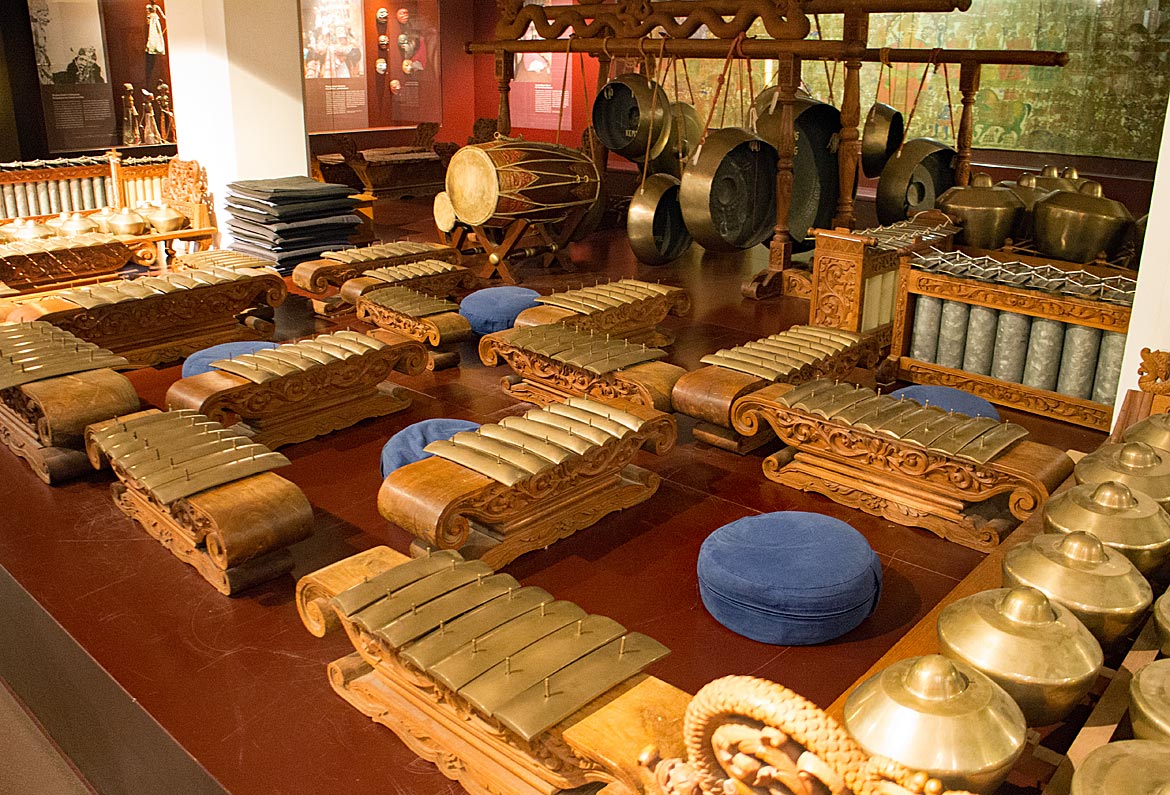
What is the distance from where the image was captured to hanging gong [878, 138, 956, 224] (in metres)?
7.55

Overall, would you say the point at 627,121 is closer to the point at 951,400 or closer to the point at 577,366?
the point at 577,366

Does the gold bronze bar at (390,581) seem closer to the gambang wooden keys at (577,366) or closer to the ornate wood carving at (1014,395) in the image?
the gambang wooden keys at (577,366)

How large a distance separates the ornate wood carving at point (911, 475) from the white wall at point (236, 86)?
4.92 m

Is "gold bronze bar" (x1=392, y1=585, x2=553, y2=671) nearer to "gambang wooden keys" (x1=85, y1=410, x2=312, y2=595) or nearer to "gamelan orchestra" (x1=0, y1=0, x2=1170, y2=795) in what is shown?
"gamelan orchestra" (x1=0, y1=0, x2=1170, y2=795)

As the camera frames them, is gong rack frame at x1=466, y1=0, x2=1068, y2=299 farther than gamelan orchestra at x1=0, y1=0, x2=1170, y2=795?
Yes

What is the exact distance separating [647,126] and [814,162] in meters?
1.42

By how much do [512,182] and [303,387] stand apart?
2.98m

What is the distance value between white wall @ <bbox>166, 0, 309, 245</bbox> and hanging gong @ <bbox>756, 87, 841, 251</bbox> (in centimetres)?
363

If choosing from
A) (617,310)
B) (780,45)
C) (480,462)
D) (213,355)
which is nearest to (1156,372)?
(480,462)

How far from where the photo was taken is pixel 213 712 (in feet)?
8.38

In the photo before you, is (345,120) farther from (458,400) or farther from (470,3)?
(458,400)

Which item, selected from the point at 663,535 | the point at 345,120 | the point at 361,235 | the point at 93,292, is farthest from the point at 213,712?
the point at 345,120

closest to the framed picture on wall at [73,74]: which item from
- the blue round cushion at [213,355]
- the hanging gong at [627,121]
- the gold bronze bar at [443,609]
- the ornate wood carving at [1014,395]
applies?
the hanging gong at [627,121]

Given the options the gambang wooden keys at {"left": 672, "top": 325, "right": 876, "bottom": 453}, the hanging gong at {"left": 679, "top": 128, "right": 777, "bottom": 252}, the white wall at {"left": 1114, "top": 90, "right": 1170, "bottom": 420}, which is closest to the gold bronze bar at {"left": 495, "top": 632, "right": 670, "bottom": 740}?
the gambang wooden keys at {"left": 672, "top": 325, "right": 876, "bottom": 453}
